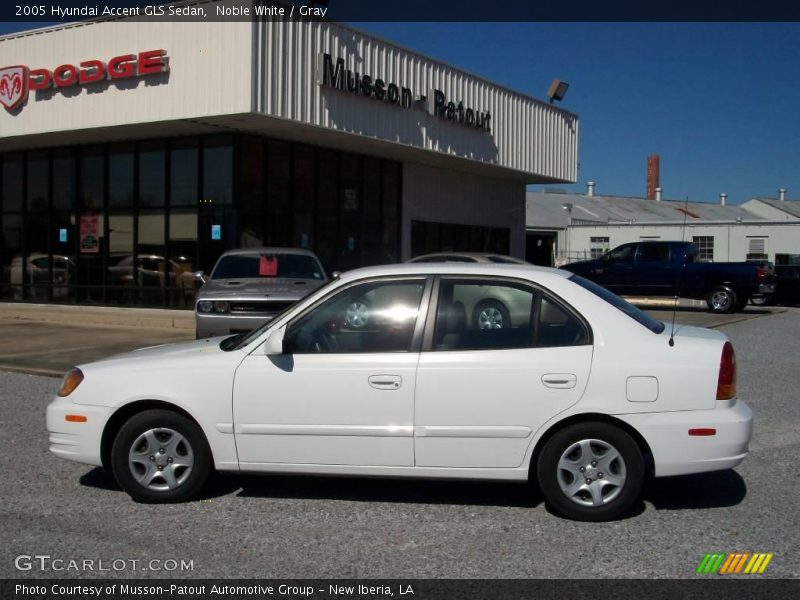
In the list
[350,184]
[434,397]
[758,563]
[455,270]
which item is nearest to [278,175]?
[350,184]

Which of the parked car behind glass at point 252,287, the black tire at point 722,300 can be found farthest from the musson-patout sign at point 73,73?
the black tire at point 722,300

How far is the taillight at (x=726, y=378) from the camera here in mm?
5219

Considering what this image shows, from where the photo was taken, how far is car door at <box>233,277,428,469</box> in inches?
210

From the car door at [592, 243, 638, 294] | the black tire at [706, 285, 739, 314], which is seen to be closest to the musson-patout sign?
the car door at [592, 243, 638, 294]

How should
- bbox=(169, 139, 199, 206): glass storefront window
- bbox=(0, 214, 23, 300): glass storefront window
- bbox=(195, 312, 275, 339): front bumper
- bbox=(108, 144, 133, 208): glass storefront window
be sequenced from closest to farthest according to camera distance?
bbox=(195, 312, 275, 339): front bumper < bbox=(169, 139, 199, 206): glass storefront window < bbox=(108, 144, 133, 208): glass storefront window < bbox=(0, 214, 23, 300): glass storefront window

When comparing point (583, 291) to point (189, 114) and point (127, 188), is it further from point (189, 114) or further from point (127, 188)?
point (127, 188)

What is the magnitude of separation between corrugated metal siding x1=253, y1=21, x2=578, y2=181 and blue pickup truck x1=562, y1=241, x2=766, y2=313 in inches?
148

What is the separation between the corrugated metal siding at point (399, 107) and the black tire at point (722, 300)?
6016mm

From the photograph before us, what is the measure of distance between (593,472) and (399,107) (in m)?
15.1

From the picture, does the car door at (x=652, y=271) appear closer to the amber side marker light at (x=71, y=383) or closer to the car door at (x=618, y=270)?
the car door at (x=618, y=270)

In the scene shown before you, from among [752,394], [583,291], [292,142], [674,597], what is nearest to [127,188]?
[292,142]

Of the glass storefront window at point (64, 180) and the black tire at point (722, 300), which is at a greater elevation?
the glass storefront window at point (64, 180)

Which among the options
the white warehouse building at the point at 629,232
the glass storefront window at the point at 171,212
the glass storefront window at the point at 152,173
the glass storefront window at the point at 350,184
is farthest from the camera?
the white warehouse building at the point at 629,232

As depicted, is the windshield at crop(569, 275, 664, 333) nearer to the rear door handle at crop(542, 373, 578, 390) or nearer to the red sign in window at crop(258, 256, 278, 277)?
the rear door handle at crop(542, 373, 578, 390)
